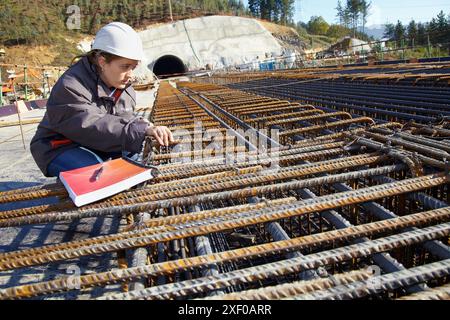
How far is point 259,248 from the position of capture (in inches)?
57.6

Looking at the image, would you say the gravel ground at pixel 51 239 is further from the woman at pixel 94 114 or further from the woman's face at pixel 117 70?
the woman's face at pixel 117 70

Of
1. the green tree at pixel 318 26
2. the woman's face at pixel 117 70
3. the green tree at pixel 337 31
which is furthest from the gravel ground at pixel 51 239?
the green tree at pixel 318 26

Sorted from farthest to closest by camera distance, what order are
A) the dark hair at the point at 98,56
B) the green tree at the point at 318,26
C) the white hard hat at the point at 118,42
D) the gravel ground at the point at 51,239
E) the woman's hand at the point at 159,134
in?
the green tree at the point at 318,26, the dark hair at the point at 98,56, the white hard hat at the point at 118,42, the woman's hand at the point at 159,134, the gravel ground at the point at 51,239

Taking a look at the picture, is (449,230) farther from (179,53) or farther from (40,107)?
(179,53)

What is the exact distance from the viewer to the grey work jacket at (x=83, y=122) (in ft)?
8.55

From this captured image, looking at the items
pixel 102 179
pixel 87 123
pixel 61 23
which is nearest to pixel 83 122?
pixel 87 123

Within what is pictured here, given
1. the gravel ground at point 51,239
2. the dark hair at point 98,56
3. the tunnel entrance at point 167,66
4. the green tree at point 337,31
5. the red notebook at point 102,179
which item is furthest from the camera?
the green tree at point 337,31

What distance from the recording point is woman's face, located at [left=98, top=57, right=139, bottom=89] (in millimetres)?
2842

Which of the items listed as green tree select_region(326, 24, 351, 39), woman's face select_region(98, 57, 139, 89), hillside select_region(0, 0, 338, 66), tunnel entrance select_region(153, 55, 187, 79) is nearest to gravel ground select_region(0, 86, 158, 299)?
→ woman's face select_region(98, 57, 139, 89)

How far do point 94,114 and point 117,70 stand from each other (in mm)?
437

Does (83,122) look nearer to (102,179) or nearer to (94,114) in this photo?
(94,114)

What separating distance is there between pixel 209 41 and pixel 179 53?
6.04m

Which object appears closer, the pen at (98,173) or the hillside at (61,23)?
the pen at (98,173)
